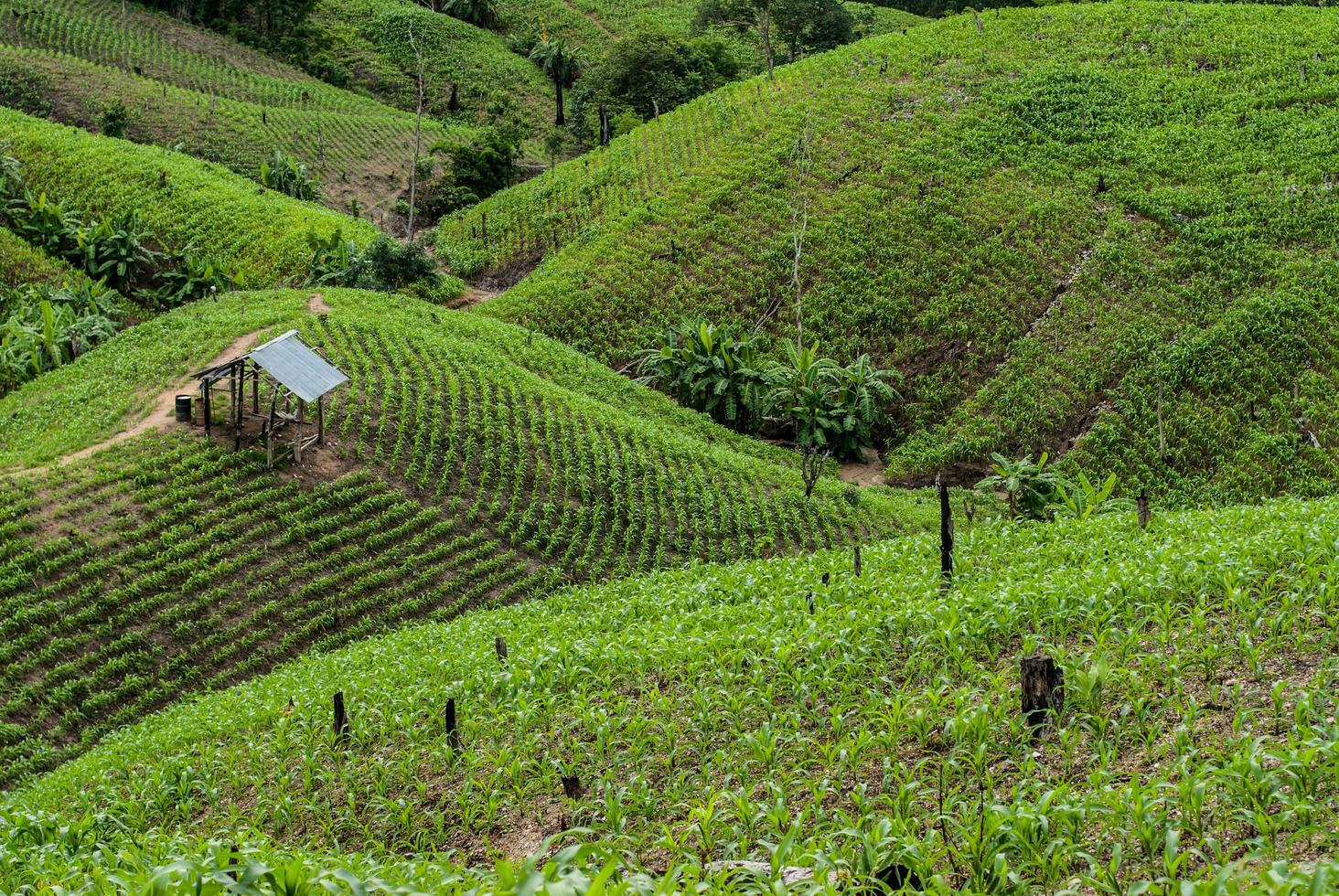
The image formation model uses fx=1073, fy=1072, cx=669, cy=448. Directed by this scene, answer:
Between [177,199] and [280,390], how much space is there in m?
20.9

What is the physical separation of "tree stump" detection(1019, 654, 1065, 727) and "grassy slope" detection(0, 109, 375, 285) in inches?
1228

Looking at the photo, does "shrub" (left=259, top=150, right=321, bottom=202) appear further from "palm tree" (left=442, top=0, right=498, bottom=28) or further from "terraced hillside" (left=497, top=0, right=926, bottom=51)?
"terraced hillside" (left=497, top=0, right=926, bottom=51)

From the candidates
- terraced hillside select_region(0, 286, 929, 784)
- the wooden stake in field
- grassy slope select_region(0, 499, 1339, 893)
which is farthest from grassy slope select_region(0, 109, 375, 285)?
the wooden stake in field

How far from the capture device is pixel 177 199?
38.4 metres

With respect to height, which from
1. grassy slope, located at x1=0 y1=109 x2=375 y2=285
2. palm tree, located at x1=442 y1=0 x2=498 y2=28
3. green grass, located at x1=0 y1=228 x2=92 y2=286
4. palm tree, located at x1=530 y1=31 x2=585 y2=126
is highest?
palm tree, located at x1=442 y1=0 x2=498 y2=28

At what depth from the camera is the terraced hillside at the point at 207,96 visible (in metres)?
46.6

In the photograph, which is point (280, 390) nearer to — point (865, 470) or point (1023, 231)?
point (865, 470)

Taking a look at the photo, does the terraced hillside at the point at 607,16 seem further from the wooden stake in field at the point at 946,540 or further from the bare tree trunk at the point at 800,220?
the wooden stake in field at the point at 946,540

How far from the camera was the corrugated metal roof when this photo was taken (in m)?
19.7

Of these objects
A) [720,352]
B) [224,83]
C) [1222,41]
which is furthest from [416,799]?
[224,83]

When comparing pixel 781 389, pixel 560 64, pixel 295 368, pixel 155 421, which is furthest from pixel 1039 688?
pixel 560 64

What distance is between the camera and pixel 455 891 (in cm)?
596

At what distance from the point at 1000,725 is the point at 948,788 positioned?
967mm

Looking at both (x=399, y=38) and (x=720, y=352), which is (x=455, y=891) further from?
(x=399, y=38)
